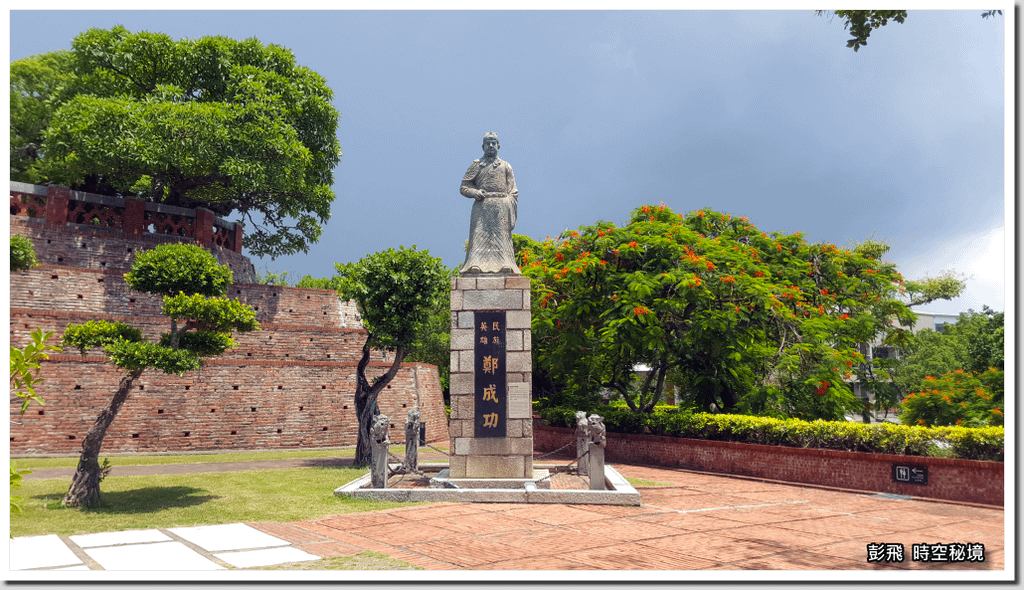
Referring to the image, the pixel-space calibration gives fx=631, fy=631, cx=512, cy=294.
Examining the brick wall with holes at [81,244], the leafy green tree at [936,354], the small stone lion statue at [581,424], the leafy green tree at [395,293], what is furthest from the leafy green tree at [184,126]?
the leafy green tree at [936,354]

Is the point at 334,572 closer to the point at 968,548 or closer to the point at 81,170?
the point at 968,548

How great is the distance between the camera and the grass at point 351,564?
5.67 metres

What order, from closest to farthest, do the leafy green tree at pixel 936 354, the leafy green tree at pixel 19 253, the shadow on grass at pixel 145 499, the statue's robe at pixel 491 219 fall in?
the shadow on grass at pixel 145 499, the statue's robe at pixel 491 219, the leafy green tree at pixel 19 253, the leafy green tree at pixel 936 354

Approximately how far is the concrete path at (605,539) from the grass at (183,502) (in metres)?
0.52

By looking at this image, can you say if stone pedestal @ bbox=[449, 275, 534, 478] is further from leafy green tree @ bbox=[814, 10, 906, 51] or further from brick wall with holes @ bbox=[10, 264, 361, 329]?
brick wall with holes @ bbox=[10, 264, 361, 329]

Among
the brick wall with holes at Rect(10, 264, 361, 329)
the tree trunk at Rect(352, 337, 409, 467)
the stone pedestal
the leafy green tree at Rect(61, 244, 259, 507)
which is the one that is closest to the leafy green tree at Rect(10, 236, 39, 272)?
the leafy green tree at Rect(61, 244, 259, 507)

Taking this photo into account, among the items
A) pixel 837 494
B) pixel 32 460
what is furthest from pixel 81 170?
pixel 837 494

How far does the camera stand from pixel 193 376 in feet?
57.4

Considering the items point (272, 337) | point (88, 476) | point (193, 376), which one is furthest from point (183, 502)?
point (272, 337)

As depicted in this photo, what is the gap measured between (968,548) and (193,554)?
7343 millimetres

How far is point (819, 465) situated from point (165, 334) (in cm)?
1127

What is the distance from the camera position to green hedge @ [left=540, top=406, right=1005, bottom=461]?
31.8 feet

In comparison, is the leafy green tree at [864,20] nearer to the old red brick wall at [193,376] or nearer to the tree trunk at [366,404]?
the tree trunk at [366,404]

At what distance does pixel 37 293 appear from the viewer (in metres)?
18.1
